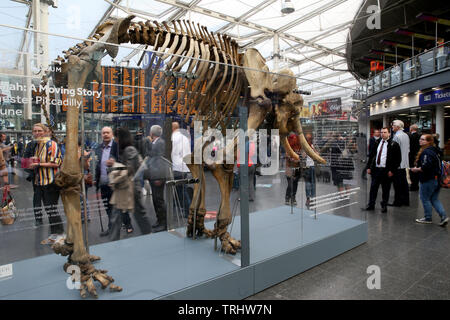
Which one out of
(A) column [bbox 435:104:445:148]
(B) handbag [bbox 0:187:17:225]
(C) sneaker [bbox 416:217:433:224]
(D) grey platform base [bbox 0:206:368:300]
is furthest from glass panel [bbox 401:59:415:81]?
(B) handbag [bbox 0:187:17:225]

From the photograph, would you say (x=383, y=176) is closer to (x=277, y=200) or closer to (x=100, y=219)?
(x=277, y=200)

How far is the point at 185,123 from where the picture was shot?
3064mm

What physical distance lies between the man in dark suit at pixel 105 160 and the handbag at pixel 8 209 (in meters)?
0.63

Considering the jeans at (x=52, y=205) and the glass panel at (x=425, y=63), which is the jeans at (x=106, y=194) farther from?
the glass panel at (x=425, y=63)

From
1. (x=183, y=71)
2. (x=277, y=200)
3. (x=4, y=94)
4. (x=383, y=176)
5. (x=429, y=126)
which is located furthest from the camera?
(x=429, y=126)

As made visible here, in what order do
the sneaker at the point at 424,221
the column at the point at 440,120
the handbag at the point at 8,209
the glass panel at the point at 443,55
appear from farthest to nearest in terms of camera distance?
the column at the point at 440,120
the glass panel at the point at 443,55
the sneaker at the point at 424,221
the handbag at the point at 8,209

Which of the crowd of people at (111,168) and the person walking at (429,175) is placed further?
the person walking at (429,175)

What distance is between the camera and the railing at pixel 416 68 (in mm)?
10016

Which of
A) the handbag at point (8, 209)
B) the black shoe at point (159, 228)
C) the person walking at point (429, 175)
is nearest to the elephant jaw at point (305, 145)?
the black shoe at point (159, 228)

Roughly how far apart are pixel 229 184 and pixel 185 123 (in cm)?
104

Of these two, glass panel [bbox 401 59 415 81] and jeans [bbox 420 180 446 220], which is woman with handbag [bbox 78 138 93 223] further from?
glass panel [bbox 401 59 415 81]

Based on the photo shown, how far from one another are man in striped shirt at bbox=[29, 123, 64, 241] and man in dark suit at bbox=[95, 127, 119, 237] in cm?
31

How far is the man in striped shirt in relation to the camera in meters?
2.28
